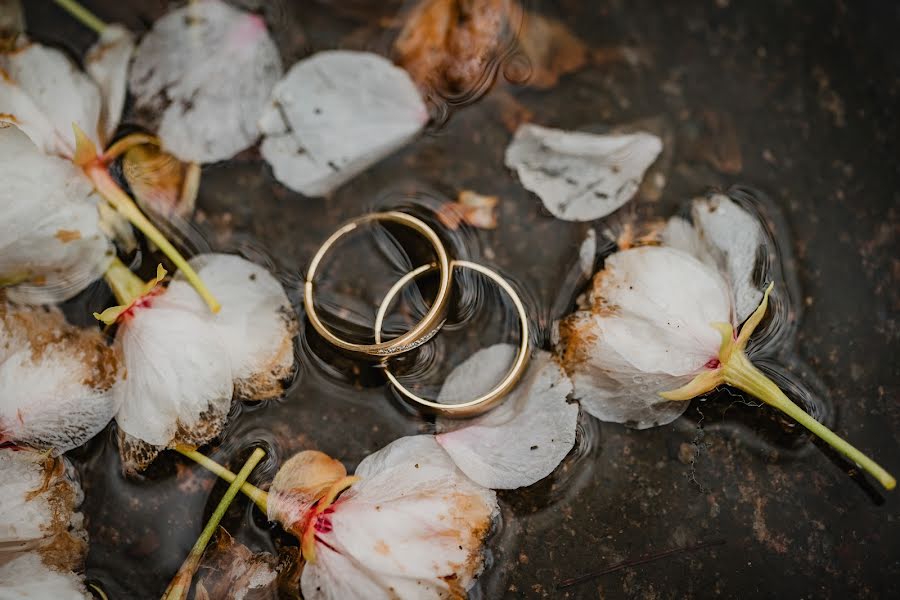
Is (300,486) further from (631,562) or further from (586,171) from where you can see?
(586,171)

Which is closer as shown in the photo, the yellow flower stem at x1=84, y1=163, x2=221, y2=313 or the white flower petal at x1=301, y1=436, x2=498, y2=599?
the white flower petal at x1=301, y1=436, x2=498, y2=599

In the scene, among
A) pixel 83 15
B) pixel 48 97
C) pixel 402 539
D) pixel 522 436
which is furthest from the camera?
pixel 83 15

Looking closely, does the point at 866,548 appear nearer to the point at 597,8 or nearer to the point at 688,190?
the point at 688,190

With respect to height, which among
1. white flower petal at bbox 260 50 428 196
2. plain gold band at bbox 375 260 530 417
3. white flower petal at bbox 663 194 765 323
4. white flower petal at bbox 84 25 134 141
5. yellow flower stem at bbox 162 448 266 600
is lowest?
yellow flower stem at bbox 162 448 266 600

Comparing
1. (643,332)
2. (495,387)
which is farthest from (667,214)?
(495,387)

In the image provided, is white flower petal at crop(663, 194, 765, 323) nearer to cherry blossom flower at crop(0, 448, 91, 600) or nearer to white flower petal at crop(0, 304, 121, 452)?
white flower petal at crop(0, 304, 121, 452)

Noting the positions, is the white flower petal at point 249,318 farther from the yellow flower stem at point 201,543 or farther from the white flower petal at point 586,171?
the white flower petal at point 586,171

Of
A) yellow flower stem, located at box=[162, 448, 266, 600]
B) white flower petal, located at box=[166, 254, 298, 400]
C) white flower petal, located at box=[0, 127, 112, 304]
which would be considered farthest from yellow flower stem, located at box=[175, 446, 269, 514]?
white flower petal, located at box=[0, 127, 112, 304]
